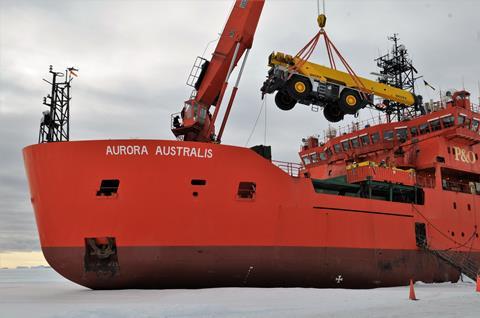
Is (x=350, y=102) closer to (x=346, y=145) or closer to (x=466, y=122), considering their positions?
(x=346, y=145)

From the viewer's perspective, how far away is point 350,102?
66.6 feet

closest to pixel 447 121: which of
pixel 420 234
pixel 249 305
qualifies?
pixel 420 234

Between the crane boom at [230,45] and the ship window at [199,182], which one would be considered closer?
the ship window at [199,182]

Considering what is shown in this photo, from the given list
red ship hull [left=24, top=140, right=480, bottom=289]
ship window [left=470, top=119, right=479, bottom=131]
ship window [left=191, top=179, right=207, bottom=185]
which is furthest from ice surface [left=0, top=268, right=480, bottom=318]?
ship window [left=470, top=119, right=479, bottom=131]

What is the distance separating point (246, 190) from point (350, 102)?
308 inches

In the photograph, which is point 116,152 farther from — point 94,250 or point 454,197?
point 454,197

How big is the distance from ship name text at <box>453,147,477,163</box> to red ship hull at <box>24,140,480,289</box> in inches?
422

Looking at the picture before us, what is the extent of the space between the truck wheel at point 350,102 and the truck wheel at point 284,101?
214cm

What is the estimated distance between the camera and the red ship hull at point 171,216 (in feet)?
45.6

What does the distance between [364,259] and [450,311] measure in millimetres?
7373

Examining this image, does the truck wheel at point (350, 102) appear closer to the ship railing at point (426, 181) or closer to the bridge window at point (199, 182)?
the ship railing at point (426, 181)

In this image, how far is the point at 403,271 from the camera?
19.0m

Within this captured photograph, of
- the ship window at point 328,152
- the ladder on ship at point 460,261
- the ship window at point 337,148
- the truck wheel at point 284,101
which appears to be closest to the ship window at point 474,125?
the ladder on ship at point 460,261

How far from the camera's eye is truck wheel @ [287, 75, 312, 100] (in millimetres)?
18891
